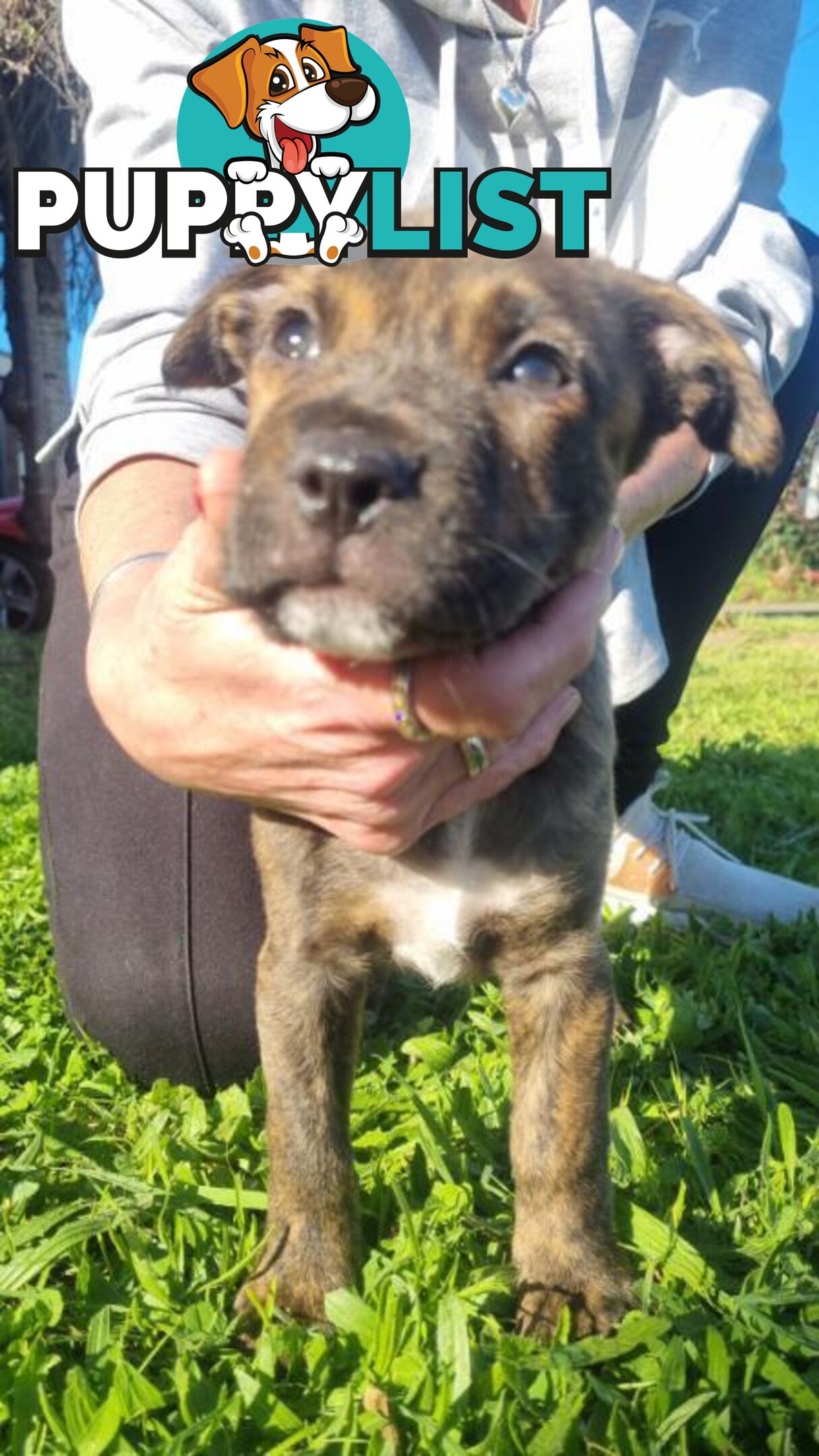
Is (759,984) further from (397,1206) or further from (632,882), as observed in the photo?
(397,1206)

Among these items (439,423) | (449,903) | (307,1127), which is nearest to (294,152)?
(439,423)

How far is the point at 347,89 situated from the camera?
118 inches

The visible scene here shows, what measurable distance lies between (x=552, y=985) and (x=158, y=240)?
6.50 feet

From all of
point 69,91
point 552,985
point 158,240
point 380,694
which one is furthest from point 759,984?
point 69,91

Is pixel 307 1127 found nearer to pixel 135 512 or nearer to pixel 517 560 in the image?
pixel 517 560

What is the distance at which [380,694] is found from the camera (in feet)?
6.47

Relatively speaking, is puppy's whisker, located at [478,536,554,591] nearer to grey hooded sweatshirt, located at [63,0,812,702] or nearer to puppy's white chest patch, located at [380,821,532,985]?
puppy's white chest patch, located at [380,821,532,985]

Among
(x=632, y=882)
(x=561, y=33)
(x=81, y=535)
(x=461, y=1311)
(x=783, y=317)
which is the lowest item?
(x=632, y=882)

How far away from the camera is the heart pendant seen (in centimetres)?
309

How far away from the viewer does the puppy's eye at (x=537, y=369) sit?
2070 mm

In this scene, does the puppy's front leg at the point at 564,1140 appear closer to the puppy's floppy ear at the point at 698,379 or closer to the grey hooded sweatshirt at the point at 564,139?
the puppy's floppy ear at the point at 698,379

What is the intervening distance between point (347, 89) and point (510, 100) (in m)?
0.42

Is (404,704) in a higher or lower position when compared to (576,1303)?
higher

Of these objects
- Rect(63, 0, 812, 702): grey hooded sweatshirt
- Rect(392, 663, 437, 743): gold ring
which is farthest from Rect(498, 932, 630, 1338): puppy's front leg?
Rect(63, 0, 812, 702): grey hooded sweatshirt
